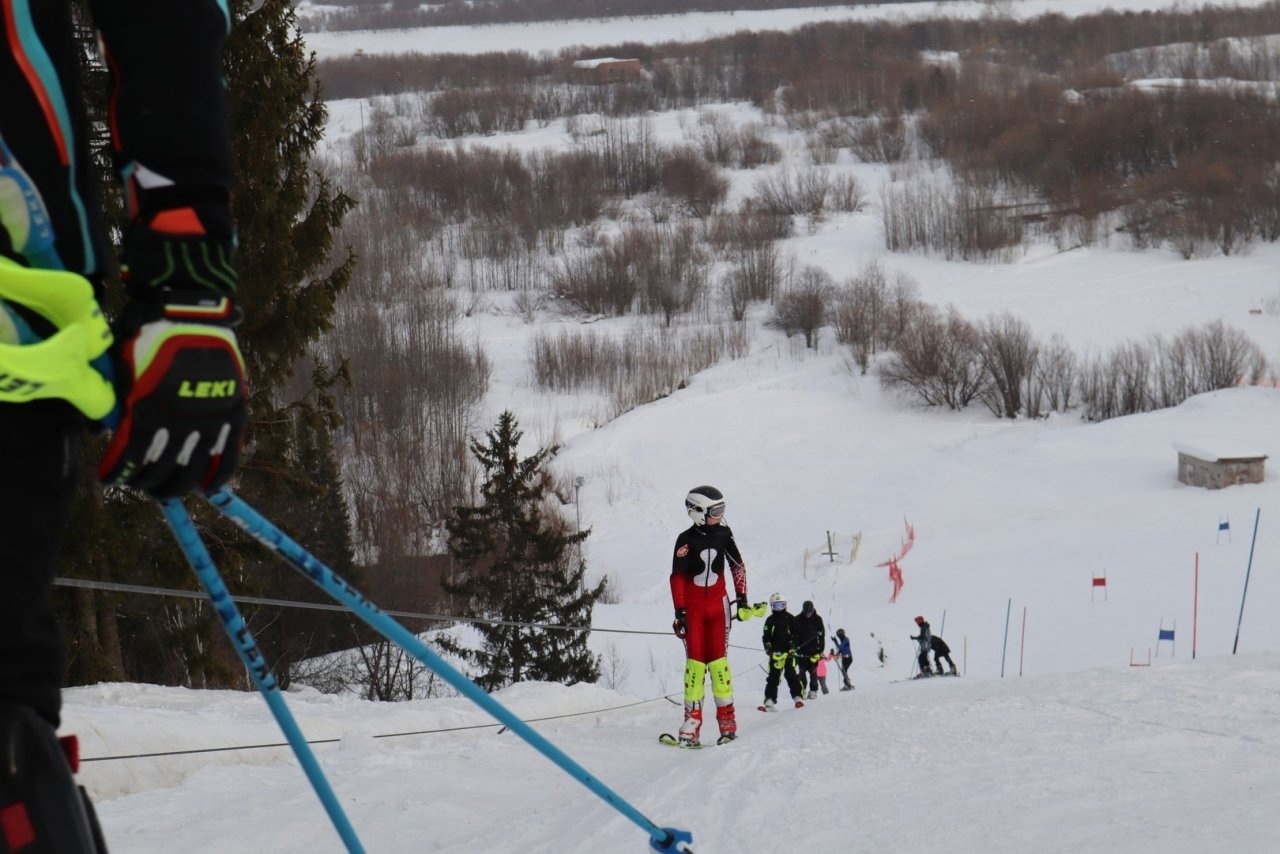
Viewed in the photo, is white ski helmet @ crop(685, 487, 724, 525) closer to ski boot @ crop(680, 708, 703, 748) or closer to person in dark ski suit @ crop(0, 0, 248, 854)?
ski boot @ crop(680, 708, 703, 748)

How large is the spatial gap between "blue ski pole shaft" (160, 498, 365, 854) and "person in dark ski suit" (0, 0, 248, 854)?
0.10 metres

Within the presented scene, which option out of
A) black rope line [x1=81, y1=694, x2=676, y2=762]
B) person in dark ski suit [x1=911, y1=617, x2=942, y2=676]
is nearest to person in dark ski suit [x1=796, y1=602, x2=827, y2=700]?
black rope line [x1=81, y1=694, x2=676, y2=762]

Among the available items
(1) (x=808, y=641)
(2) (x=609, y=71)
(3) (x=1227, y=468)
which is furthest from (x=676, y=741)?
(2) (x=609, y=71)

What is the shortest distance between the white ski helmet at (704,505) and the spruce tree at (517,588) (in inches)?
594

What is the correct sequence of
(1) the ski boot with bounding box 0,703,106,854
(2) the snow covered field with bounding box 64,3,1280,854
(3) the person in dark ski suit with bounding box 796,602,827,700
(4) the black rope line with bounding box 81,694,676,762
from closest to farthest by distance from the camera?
(1) the ski boot with bounding box 0,703,106,854, (2) the snow covered field with bounding box 64,3,1280,854, (4) the black rope line with bounding box 81,694,676,762, (3) the person in dark ski suit with bounding box 796,602,827,700

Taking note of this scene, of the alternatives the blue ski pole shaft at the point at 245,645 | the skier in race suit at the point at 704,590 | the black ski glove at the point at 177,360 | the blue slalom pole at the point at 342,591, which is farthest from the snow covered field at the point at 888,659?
the black ski glove at the point at 177,360

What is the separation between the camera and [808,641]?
11508 millimetres

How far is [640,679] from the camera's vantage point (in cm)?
2491

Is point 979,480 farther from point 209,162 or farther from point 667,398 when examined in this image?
point 209,162

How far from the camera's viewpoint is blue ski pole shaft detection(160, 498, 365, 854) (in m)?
A: 1.55

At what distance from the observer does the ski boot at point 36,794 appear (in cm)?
122

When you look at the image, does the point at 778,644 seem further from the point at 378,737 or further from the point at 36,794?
the point at 36,794

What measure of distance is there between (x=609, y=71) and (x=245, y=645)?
11865 cm

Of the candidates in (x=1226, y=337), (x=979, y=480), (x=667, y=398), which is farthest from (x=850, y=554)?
(x=1226, y=337)
